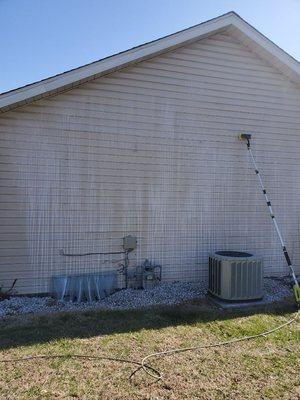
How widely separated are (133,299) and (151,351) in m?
1.97

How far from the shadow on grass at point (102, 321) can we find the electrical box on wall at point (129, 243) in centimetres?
129

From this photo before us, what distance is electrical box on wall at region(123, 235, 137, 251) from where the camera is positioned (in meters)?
6.60

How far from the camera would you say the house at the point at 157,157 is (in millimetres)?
6145

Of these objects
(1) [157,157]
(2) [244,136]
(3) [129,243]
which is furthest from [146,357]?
(2) [244,136]

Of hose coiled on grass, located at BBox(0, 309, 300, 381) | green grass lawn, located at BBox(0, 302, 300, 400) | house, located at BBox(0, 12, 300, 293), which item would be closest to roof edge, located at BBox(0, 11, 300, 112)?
house, located at BBox(0, 12, 300, 293)

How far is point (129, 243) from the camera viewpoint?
21.7 ft

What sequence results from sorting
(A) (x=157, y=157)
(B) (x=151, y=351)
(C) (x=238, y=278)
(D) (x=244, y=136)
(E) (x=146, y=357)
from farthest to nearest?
(D) (x=244, y=136), (A) (x=157, y=157), (C) (x=238, y=278), (B) (x=151, y=351), (E) (x=146, y=357)

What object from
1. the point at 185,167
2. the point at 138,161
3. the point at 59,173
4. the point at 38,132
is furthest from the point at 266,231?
the point at 38,132

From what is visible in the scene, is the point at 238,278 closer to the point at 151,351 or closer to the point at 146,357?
the point at 151,351

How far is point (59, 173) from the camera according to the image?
20.6 ft

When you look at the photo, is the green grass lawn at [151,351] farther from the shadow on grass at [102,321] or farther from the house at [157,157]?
the house at [157,157]

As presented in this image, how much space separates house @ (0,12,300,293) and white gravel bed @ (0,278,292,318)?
0.31 m

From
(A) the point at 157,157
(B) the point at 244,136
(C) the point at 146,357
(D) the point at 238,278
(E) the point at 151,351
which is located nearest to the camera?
(C) the point at 146,357

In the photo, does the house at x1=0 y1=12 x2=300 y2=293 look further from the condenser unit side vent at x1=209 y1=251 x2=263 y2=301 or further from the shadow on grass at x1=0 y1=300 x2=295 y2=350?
the shadow on grass at x1=0 y1=300 x2=295 y2=350
